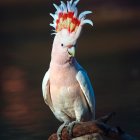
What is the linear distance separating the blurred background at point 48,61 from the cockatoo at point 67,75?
2.43 meters

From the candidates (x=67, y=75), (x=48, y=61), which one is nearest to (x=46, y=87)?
(x=67, y=75)

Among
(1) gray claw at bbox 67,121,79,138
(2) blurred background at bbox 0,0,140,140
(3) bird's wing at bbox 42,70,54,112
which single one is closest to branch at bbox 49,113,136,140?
(1) gray claw at bbox 67,121,79,138

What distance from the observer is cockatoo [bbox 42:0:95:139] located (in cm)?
364

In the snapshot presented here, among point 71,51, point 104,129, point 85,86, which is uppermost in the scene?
point 71,51

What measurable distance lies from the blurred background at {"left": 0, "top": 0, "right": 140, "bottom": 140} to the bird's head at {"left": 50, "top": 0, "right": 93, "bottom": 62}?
2653 mm

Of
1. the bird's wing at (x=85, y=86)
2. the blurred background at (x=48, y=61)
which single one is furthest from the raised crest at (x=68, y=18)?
the blurred background at (x=48, y=61)

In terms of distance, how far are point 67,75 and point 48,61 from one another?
5918 mm

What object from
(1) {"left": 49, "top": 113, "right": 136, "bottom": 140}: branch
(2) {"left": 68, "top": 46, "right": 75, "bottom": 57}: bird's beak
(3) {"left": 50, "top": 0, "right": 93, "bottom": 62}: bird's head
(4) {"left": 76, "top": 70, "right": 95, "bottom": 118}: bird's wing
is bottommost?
(1) {"left": 49, "top": 113, "right": 136, "bottom": 140}: branch

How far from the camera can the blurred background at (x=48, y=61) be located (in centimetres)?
692

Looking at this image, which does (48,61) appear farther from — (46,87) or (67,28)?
(67,28)

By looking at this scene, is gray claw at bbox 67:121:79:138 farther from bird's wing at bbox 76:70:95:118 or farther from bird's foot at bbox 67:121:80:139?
bird's wing at bbox 76:70:95:118

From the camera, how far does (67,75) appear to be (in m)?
3.73

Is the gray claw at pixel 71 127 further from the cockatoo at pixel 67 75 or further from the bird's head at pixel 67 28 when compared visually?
the bird's head at pixel 67 28

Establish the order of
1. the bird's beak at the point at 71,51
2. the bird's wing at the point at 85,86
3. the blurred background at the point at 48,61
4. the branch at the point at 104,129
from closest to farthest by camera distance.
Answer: the branch at the point at 104,129, the bird's beak at the point at 71,51, the bird's wing at the point at 85,86, the blurred background at the point at 48,61
